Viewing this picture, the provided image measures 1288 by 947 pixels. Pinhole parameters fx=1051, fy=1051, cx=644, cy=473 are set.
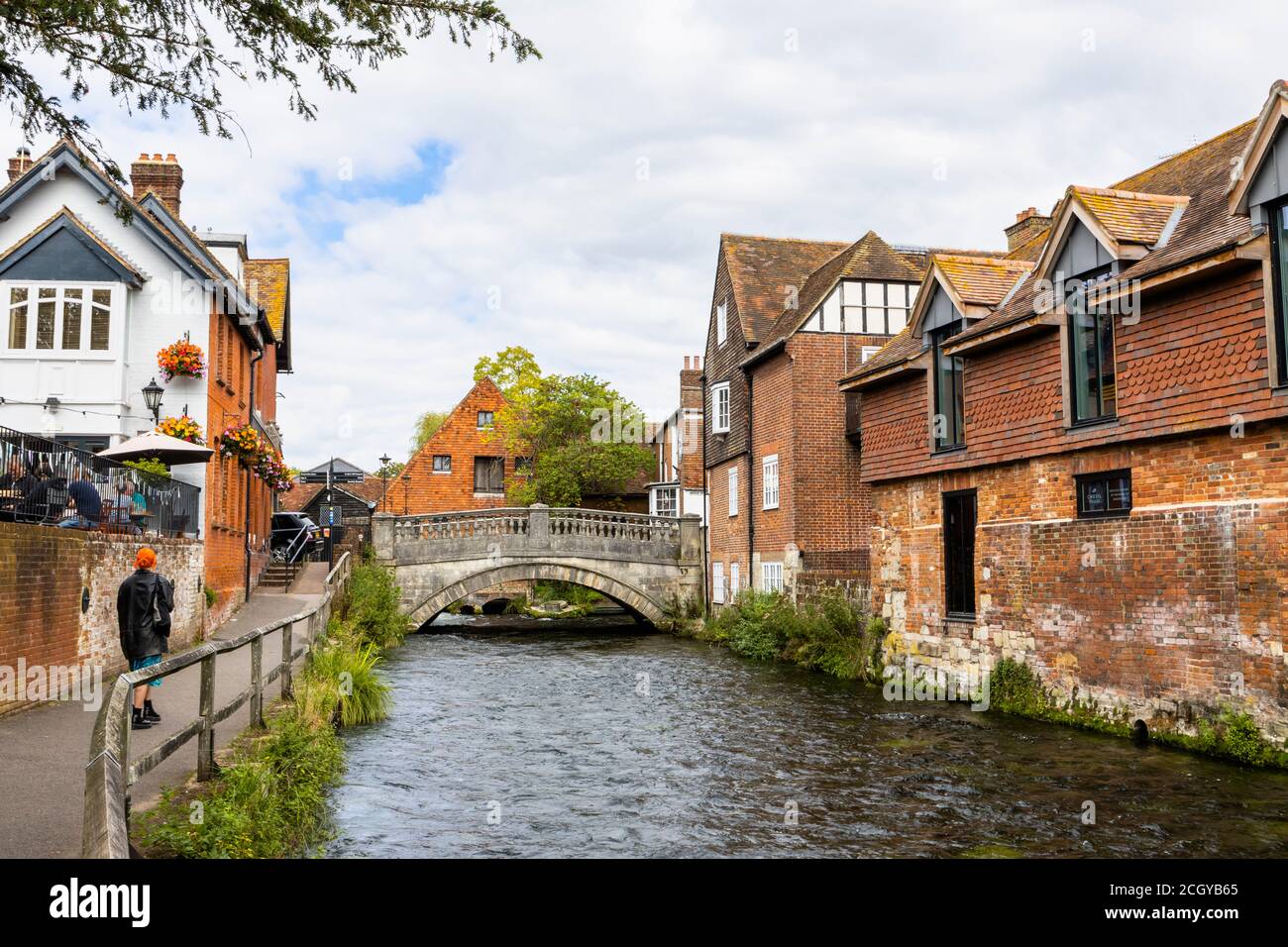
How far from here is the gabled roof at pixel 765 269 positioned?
29.3m

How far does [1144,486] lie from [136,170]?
22160 mm

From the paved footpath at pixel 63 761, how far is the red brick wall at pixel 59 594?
0.55 m

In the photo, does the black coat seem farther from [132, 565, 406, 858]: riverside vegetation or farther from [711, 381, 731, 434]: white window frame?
[711, 381, 731, 434]: white window frame

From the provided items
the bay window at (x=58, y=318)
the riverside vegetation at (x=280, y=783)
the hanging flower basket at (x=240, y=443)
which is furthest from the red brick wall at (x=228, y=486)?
the riverside vegetation at (x=280, y=783)

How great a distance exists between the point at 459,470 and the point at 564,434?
5346 mm

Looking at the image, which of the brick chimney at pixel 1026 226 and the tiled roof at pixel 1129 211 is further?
the brick chimney at pixel 1026 226

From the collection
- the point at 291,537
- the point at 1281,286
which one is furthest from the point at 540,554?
the point at 1281,286

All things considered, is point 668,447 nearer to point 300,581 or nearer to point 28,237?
point 300,581

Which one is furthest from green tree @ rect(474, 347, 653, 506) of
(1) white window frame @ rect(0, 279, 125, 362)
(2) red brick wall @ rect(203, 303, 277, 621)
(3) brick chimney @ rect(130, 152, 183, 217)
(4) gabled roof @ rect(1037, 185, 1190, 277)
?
(4) gabled roof @ rect(1037, 185, 1190, 277)

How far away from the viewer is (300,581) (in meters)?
29.0

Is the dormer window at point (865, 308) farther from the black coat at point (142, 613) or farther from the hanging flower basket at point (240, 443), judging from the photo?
the black coat at point (142, 613)

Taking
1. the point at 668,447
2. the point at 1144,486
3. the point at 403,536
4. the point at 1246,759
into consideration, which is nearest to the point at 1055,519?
the point at 1144,486

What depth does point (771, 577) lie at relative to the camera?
2623 cm

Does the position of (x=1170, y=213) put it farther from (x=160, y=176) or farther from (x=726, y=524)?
(x=160, y=176)
